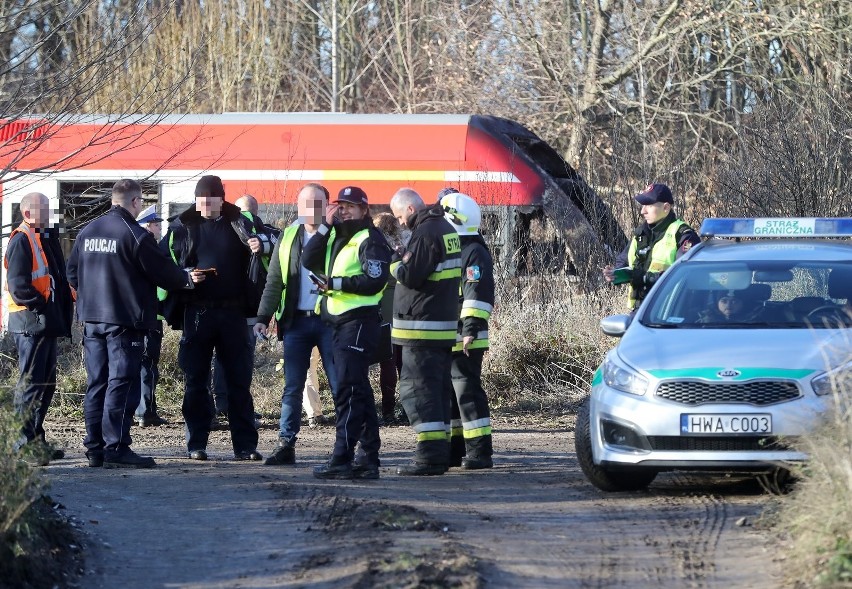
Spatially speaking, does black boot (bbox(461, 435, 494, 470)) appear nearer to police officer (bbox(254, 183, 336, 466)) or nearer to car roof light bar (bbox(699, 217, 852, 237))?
police officer (bbox(254, 183, 336, 466))

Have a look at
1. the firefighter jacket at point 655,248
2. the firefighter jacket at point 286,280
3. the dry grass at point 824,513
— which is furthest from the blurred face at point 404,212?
the dry grass at point 824,513

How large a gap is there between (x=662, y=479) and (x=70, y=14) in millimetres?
4789

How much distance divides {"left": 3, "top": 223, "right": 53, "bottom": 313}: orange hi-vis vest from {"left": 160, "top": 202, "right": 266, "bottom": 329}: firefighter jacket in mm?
814

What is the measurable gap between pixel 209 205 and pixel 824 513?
512cm

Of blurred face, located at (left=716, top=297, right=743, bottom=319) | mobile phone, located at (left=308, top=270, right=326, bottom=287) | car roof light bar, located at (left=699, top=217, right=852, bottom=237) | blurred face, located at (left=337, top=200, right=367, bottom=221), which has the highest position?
blurred face, located at (left=337, top=200, right=367, bottom=221)

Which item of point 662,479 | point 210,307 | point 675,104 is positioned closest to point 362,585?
point 662,479

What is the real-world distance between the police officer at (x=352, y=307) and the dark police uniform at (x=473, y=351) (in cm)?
80

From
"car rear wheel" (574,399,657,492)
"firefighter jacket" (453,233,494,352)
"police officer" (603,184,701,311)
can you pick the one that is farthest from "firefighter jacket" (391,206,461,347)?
"police officer" (603,184,701,311)

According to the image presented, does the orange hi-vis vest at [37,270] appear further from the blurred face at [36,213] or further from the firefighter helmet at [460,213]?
the firefighter helmet at [460,213]

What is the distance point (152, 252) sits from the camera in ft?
29.0

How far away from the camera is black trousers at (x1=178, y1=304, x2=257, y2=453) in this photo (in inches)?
367

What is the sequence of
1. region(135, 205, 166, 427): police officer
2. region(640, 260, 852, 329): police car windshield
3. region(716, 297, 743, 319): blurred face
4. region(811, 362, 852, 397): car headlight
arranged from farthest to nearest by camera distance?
region(135, 205, 166, 427): police officer < region(716, 297, 743, 319): blurred face < region(640, 260, 852, 329): police car windshield < region(811, 362, 852, 397): car headlight

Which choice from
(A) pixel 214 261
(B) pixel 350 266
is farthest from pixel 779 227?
(A) pixel 214 261

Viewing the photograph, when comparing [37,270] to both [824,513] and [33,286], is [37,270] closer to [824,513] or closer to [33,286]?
[33,286]
